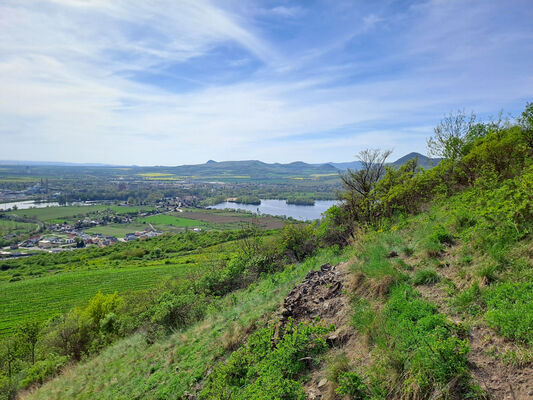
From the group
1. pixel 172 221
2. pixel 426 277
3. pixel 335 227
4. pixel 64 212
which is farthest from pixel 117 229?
pixel 426 277

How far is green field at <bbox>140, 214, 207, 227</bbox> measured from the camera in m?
123

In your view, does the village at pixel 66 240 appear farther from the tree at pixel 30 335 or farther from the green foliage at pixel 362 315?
the green foliage at pixel 362 315

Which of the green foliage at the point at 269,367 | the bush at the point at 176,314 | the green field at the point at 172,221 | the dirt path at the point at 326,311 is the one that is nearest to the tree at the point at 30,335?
the bush at the point at 176,314

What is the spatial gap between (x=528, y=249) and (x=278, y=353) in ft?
18.8

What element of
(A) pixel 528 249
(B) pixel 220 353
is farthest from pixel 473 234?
(B) pixel 220 353

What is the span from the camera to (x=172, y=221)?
13225cm

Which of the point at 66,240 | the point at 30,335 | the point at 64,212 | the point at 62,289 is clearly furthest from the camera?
the point at 64,212

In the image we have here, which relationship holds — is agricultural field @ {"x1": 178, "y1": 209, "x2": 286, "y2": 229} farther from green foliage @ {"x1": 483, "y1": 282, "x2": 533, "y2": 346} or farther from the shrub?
green foliage @ {"x1": 483, "y1": 282, "x2": 533, "y2": 346}

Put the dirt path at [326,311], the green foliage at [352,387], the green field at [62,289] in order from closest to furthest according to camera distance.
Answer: the green foliage at [352,387] → the dirt path at [326,311] → the green field at [62,289]

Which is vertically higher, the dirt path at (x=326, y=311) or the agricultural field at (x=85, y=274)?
the dirt path at (x=326, y=311)

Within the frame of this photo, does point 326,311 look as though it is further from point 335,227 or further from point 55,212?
point 55,212

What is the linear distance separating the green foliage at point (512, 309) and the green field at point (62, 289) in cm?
4787

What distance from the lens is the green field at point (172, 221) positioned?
12308 cm

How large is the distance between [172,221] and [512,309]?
138216 millimetres
